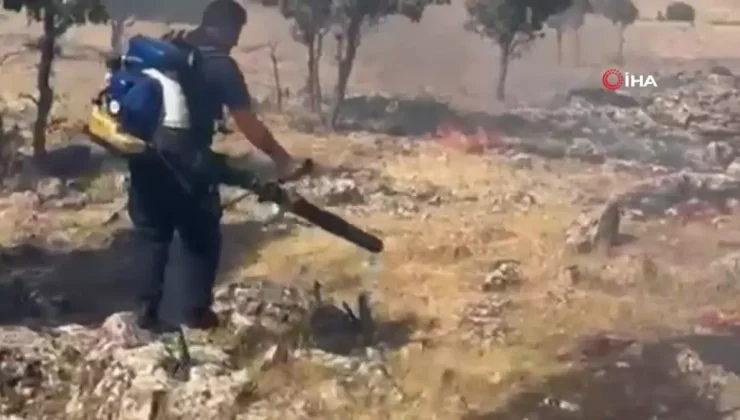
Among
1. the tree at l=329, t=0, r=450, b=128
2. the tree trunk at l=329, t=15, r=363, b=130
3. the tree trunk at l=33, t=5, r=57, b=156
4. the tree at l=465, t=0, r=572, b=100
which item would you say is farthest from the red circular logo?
the tree trunk at l=33, t=5, r=57, b=156

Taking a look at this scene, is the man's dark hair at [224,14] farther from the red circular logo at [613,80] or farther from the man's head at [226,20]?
the red circular logo at [613,80]

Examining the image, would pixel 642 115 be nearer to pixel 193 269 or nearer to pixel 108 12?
pixel 193 269

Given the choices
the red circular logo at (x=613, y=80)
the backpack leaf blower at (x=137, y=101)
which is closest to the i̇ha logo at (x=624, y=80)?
the red circular logo at (x=613, y=80)

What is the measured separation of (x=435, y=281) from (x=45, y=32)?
2.46 feet

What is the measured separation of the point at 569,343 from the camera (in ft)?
5.27

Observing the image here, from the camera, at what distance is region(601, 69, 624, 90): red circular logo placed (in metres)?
1.67

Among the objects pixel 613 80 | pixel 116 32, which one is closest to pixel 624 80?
pixel 613 80

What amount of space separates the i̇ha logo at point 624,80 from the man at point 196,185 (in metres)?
0.58

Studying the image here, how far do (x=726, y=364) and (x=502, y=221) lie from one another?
43 cm

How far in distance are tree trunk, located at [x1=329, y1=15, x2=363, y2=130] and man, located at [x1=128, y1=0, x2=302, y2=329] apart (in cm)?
13

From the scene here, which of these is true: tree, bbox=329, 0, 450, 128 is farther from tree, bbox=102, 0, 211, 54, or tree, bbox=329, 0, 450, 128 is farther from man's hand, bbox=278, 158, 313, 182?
tree, bbox=102, 0, 211, 54

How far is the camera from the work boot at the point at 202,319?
5.20 ft

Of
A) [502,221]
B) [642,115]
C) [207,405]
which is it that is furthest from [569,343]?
[207,405]

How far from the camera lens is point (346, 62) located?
64.7 inches
